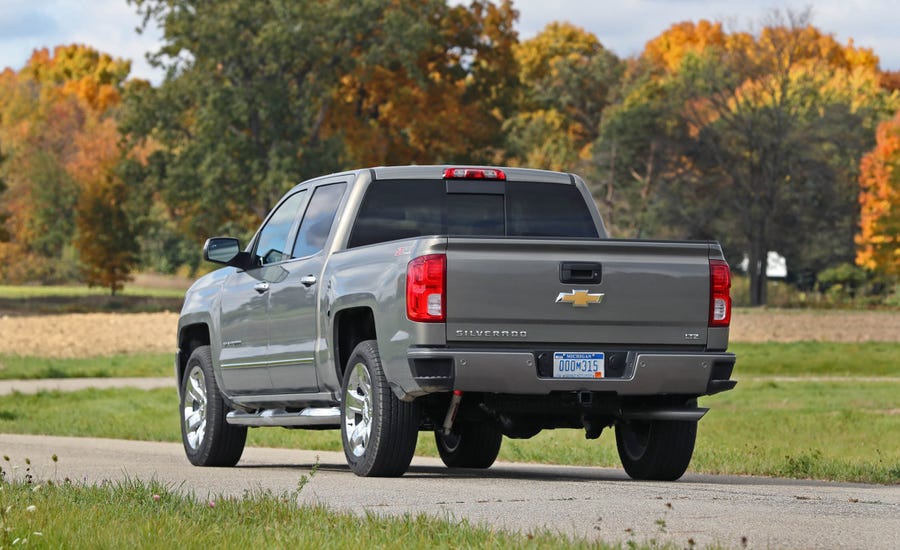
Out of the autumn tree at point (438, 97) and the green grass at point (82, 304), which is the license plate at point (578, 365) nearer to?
the autumn tree at point (438, 97)

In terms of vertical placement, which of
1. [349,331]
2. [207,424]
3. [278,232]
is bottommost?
[207,424]

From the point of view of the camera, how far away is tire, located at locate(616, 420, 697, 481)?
39.4ft

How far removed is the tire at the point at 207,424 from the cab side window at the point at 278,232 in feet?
3.73

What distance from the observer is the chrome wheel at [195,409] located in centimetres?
1433

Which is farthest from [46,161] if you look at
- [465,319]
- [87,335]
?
[465,319]

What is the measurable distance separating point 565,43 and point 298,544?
94.7 meters

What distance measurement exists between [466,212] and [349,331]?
1365mm

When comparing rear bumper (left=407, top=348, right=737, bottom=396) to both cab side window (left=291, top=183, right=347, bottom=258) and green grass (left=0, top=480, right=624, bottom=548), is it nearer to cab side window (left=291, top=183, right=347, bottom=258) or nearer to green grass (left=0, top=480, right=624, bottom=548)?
green grass (left=0, top=480, right=624, bottom=548)

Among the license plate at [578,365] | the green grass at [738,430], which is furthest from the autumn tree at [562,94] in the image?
the license plate at [578,365]

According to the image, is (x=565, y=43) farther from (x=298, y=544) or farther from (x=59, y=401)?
(x=298, y=544)

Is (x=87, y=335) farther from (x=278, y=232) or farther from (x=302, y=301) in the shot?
(x=302, y=301)

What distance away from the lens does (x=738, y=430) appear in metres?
20.9

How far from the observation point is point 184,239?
105m

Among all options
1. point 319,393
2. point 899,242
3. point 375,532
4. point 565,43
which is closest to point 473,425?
point 319,393
